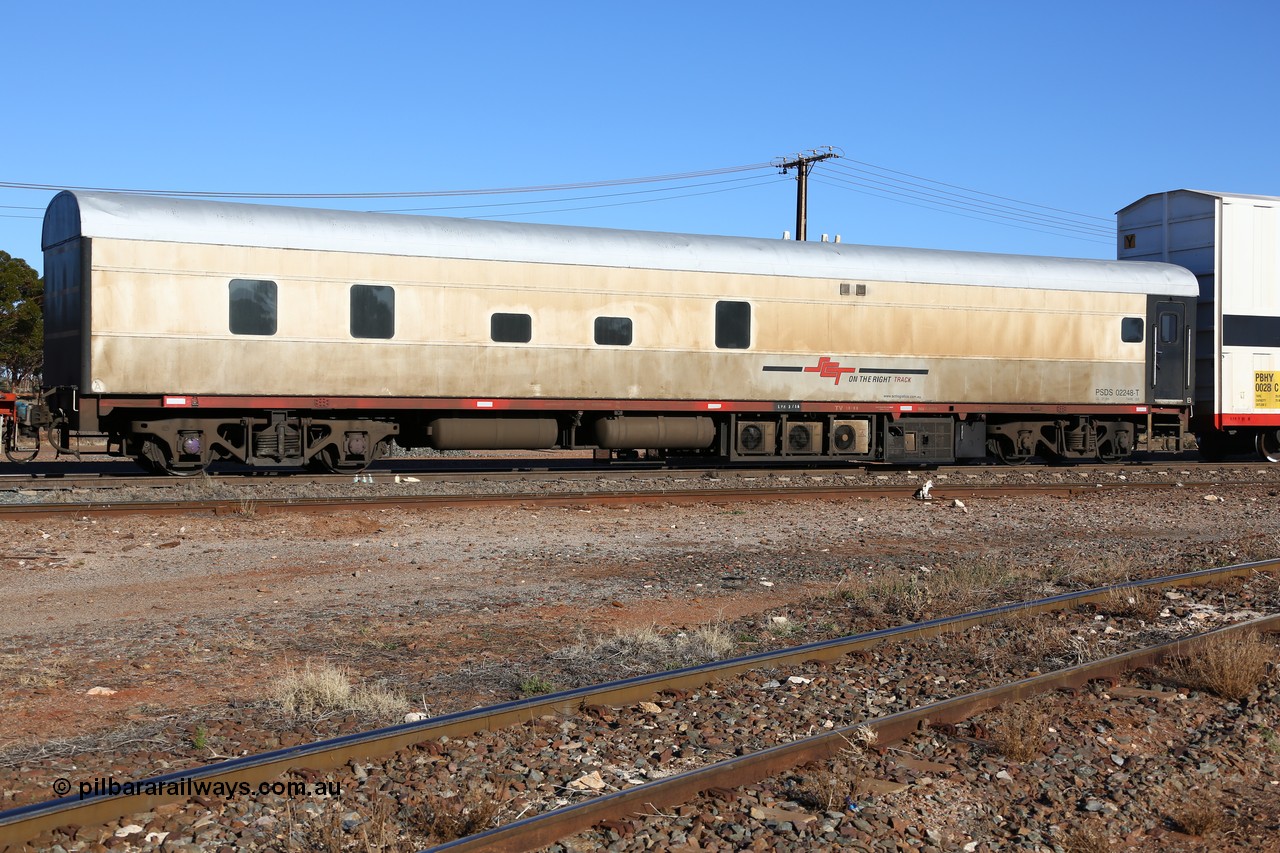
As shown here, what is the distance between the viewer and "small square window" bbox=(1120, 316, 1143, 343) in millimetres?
20047

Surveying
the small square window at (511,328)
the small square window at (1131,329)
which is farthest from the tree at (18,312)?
the small square window at (1131,329)

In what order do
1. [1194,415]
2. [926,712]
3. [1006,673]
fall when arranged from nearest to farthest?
[926,712], [1006,673], [1194,415]

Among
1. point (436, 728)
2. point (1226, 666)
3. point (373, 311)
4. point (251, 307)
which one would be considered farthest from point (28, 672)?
point (373, 311)

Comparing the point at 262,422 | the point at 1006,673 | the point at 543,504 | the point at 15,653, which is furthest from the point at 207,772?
the point at 262,422

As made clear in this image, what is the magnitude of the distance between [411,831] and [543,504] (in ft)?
34.0

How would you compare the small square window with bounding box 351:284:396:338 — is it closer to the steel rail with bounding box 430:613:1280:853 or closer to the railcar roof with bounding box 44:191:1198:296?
the railcar roof with bounding box 44:191:1198:296

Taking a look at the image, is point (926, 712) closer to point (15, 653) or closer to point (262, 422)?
point (15, 653)

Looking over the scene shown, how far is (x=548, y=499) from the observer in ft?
48.4

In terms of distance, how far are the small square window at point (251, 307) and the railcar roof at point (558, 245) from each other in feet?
1.80

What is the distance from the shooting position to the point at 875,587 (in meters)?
9.47

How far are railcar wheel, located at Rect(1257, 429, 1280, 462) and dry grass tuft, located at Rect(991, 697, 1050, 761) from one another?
18787mm

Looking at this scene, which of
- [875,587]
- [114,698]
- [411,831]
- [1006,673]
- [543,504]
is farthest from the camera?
[543,504]

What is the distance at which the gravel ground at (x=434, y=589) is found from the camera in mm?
5910

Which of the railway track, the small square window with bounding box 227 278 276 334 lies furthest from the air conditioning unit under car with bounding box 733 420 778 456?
the small square window with bounding box 227 278 276 334
